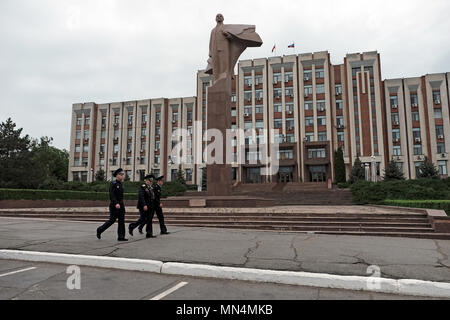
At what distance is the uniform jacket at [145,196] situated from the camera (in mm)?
7570

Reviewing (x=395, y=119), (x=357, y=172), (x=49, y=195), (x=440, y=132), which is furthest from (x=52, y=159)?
(x=440, y=132)

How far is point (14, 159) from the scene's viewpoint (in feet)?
85.1

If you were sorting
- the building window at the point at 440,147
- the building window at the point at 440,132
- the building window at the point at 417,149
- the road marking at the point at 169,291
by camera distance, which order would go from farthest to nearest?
the building window at the point at 417,149 < the building window at the point at 440,132 < the building window at the point at 440,147 < the road marking at the point at 169,291

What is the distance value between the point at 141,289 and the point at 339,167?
38.3m

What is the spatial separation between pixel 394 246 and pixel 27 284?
21.4ft

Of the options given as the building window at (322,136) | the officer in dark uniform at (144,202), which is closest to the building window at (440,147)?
the building window at (322,136)

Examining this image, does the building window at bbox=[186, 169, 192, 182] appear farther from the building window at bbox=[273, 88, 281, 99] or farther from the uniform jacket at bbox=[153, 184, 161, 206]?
the uniform jacket at bbox=[153, 184, 161, 206]

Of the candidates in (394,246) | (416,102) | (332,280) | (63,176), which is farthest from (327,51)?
(63,176)

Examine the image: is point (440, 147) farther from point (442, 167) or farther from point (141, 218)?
point (141, 218)

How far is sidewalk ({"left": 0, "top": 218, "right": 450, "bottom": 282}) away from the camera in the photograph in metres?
4.60

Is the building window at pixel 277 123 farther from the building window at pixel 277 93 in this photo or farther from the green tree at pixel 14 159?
the green tree at pixel 14 159

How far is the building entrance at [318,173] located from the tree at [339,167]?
9.84 ft

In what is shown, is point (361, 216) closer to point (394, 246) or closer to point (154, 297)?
point (394, 246)

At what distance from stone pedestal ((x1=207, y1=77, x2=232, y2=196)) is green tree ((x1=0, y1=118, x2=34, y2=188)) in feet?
59.8
